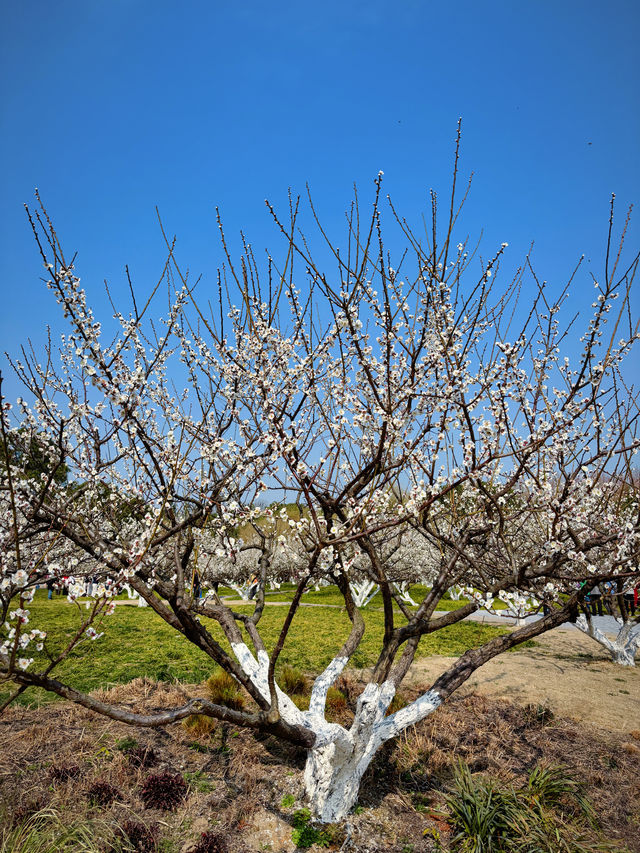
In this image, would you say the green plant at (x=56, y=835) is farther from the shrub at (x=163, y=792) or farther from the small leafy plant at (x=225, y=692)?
the small leafy plant at (x=225, y=692)

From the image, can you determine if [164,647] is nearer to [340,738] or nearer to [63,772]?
[63,772]

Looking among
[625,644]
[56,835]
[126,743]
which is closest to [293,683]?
[126,743]

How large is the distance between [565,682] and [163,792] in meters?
7.52

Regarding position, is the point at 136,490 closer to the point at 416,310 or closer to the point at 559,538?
the point at 416,310

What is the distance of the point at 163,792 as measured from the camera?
15.4 feet

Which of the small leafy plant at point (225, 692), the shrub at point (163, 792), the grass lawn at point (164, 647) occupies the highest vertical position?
the small leafy plant at point (225, 692)

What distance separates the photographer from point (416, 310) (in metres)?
4.33

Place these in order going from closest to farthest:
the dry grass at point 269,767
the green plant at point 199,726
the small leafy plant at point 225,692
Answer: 1. the dry grass at point 269,767
2. the green plant at point 199,726
3. the small leafy plant at point 225,692

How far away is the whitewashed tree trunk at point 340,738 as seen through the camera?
447 cm

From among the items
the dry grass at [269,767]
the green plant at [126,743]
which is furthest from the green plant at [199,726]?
the green plant at [126,743]

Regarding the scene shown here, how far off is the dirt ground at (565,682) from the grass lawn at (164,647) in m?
1.39

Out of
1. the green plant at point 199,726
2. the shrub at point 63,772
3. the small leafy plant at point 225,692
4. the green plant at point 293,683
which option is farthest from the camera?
the green plant at point 293,683

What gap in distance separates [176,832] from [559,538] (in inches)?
170

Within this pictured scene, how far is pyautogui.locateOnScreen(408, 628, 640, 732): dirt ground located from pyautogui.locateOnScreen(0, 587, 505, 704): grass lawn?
1388 millimetres
